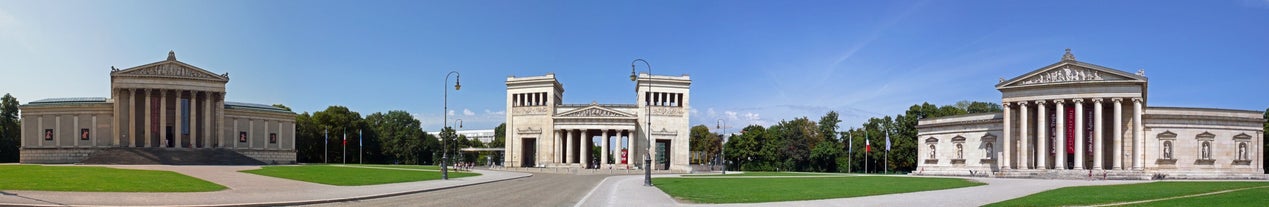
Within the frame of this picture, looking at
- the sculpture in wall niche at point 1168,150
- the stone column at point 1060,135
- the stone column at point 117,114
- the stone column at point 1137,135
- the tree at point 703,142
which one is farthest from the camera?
the tree at point 703,142

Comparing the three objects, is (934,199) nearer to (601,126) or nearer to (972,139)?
(972,139)

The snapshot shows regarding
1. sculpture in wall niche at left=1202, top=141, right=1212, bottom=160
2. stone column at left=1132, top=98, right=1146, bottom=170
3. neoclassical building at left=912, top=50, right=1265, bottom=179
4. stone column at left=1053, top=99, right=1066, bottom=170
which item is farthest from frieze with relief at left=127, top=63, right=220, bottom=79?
sculpture in wall niche at left=1202, top=141, right=1212, bottom=160

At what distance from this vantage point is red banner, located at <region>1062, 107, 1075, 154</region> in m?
69.6

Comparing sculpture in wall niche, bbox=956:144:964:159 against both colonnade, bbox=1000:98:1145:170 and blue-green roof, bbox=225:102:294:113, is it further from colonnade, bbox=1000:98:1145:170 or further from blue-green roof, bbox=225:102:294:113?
blue-green roof, bbox=225:102:294:113

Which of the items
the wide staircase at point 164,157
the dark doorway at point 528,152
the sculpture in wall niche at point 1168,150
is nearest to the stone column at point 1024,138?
the sculpture in wall niche at point 1168,150

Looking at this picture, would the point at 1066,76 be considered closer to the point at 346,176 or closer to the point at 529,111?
the point at 346,176

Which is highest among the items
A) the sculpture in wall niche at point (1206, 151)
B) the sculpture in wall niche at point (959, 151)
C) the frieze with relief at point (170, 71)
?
the frieze with relief at point (170, 71)

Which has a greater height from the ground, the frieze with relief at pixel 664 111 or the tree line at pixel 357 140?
the frieze with relief at pixel 664 111

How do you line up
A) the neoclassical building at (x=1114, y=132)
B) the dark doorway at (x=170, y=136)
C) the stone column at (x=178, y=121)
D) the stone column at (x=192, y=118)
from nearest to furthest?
the neoclassical building at (x=1114, y=132), the stone column at (x=178, y=121), the stone column at (x=192, y=118), the dark doorway at (x=170, y=136)

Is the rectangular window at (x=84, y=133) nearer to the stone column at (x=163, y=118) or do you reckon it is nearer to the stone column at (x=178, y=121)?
the stone column at (x=163, y=118)

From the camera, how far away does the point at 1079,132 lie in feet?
224

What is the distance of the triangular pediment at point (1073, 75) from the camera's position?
66812 mm

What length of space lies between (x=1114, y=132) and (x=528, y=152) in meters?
66.4

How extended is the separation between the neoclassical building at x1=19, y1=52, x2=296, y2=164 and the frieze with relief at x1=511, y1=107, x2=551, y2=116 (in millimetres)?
33305
